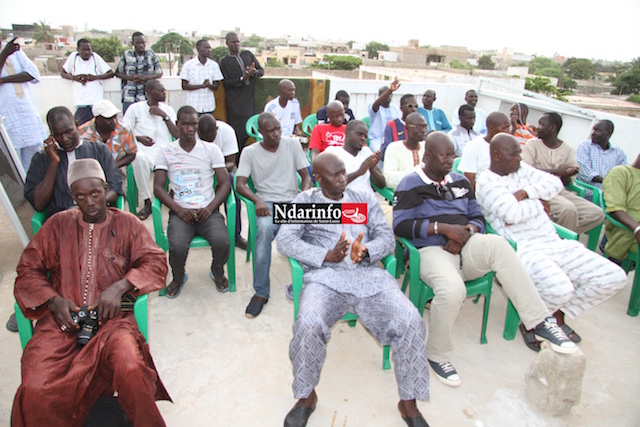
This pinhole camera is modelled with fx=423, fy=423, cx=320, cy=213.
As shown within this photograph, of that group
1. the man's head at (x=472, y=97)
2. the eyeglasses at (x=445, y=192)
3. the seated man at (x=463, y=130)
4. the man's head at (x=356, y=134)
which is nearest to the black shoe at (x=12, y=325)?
the man's head at (x=356, y=134)

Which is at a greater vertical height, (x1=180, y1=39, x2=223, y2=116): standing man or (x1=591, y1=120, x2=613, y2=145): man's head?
(x1=180, y1=39, x2=223, y2=116): standing man

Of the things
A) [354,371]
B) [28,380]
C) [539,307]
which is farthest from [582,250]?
[28,380]

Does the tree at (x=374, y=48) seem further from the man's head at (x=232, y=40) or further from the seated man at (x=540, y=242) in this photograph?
the seated man at (x=540, y=242)

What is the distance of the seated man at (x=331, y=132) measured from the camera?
14.6 ft

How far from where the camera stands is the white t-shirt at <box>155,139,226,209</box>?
142 inches

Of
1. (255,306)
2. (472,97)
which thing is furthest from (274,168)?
(472,97)

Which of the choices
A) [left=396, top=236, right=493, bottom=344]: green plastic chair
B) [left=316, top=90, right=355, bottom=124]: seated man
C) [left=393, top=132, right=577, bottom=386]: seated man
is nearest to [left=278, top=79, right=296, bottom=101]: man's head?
[left=316, top=90, right=355, bottom=124]: seated man

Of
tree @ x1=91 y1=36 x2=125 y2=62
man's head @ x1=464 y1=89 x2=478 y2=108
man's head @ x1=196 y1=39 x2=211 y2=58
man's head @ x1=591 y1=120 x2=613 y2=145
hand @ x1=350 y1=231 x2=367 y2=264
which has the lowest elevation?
hand @ x1=350 y1=231 x2=367 y2=264

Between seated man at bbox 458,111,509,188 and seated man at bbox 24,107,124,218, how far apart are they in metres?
3.09

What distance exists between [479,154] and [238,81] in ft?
12.1

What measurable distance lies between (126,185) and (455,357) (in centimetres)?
372

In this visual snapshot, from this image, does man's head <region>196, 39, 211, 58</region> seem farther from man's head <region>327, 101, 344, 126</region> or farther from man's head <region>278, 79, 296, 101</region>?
man's head <region>327, 101, 344, 126</region>

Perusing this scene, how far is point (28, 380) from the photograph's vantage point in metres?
1.92

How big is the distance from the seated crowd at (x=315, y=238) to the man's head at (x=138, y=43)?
52.4 inches
